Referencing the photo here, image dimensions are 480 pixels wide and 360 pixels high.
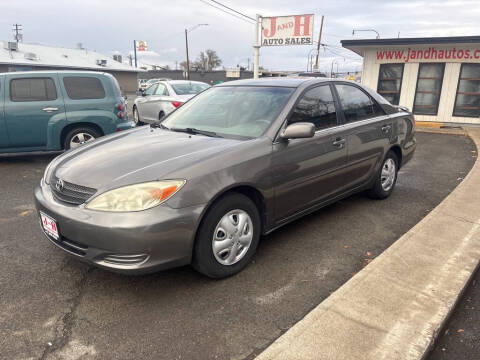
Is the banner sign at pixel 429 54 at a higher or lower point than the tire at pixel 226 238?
higher

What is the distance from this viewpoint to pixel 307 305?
2707 mm

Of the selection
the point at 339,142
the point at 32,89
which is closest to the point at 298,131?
the point at 339,142

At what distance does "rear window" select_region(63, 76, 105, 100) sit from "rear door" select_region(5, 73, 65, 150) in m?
0.21

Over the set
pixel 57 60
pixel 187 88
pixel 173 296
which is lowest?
pixel 173 296

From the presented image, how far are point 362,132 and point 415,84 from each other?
1090 cm

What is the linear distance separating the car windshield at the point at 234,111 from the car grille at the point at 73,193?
1294 mm

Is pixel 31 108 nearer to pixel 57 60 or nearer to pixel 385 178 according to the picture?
pixel 385 178

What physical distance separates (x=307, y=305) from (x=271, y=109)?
5.89 feet

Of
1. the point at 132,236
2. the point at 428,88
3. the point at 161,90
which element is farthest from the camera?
the point at 428,88

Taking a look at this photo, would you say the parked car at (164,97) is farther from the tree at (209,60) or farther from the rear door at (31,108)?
the tree at (209,60)

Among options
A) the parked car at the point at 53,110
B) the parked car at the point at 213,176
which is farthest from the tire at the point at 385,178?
the parked car at the point at 53,110

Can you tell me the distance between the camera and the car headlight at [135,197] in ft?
8.27

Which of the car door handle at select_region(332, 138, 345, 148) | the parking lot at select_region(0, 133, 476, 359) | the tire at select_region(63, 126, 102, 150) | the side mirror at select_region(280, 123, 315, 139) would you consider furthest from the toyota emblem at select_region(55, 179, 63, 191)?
the tire at select_region(63, 126, 102, 150)

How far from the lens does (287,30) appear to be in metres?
23.8
